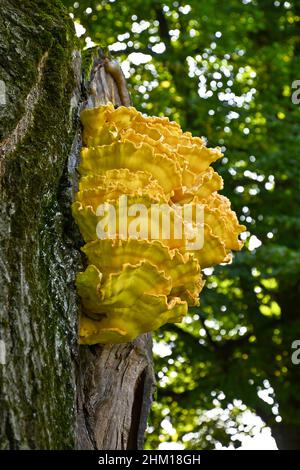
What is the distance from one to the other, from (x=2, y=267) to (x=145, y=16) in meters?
8.23

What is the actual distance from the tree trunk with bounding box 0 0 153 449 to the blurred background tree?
16.8ft

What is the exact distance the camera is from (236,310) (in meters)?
9.11

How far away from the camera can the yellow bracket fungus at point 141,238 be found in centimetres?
228

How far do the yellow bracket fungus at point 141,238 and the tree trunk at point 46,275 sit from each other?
133mm

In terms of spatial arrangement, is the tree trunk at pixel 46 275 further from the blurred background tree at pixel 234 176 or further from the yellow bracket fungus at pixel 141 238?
the blurred background tree at pixel 234 176

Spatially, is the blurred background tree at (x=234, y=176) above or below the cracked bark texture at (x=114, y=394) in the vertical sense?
above

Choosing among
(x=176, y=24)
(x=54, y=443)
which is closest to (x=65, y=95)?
(x=54, y=443)

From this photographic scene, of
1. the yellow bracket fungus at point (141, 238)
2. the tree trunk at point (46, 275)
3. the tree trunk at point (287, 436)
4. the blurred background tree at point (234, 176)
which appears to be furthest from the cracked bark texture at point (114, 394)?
the tree trunk at point (287, 436)

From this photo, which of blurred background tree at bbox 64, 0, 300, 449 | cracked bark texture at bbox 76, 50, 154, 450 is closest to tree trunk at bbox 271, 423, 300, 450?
blurred background tree at bbox 64, 0, 300, 449

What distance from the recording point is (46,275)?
2.34m

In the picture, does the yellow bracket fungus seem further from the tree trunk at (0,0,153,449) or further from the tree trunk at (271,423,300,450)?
the tree trunk at (271,423,300,450)

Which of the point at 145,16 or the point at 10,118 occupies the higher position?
the point at 145,16

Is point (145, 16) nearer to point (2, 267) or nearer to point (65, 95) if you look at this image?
point (65, 95)

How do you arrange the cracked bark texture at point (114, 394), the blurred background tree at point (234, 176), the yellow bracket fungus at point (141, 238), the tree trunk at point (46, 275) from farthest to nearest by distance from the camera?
1. the blurred background tree at point (234, 176)
2. the cracked bark texture at point (114, 394)
3. the yellow bracket fungus at point (141, 238)
4. the tree trunk at point (46, 275)
